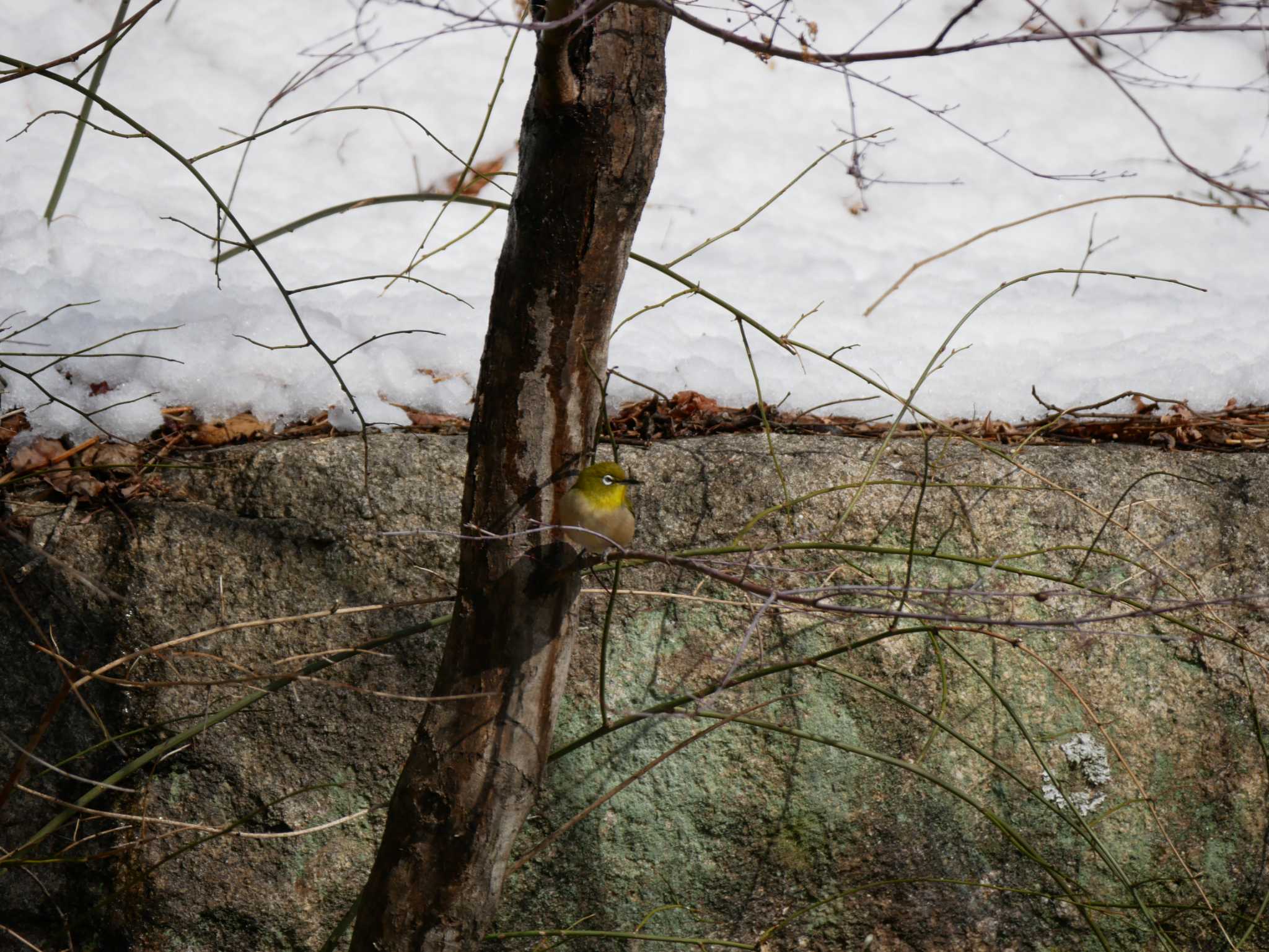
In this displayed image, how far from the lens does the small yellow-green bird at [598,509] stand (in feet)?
5.87

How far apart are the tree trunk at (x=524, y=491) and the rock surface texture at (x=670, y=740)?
1.40 ft

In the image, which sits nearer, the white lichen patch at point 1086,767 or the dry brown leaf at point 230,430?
the white lichen patch at point 1086,767

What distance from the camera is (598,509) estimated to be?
1.80 metres

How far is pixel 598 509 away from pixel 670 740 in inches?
33.9

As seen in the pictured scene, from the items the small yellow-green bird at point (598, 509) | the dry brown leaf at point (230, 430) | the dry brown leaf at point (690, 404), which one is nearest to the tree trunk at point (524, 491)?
the small yellow-green bird at point (598, 509)

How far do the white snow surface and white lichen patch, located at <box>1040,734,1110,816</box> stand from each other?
39.8 inches

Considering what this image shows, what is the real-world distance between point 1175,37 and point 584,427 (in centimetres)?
493

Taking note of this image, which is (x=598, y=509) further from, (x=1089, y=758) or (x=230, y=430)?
(x=1089, y=758)

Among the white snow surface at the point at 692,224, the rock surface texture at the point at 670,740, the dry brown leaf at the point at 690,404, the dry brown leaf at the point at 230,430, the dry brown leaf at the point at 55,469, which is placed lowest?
the rock surface texture at the point at 670,740

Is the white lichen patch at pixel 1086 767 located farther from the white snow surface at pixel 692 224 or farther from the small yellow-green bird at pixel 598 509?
the small yellow-green bird at pixel 598 509

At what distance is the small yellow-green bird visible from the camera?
179 cm

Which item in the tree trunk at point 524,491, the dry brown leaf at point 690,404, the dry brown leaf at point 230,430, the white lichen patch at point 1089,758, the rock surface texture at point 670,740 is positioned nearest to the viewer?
the tree trunk at point 524,491

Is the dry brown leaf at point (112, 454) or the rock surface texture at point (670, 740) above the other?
the dry brown leaf at point (112, 454)

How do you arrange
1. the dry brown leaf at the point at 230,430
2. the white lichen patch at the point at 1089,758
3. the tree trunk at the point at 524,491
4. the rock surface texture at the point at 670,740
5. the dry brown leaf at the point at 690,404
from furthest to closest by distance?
the dry brown leaf at the point at 690,404 < the dry brown leaf at the point at 230,430 < the white lichen patch at the point at 1089,758 < the rock surface texture at the point at 670,740 < the tree trunk at the point at 524,491
